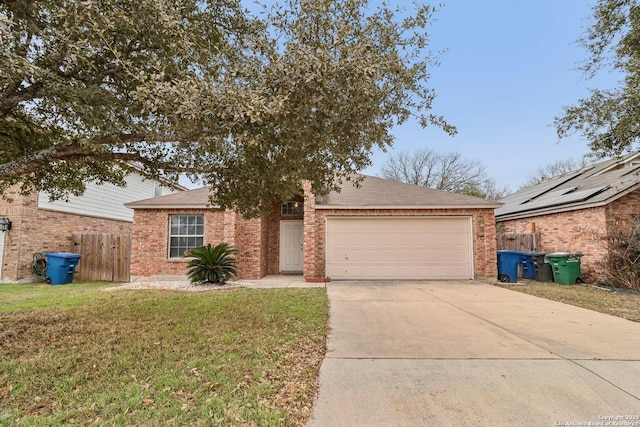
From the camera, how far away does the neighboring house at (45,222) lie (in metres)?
10.3

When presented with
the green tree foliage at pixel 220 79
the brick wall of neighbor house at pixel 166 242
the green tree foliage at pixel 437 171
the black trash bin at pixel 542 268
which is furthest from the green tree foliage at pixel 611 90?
the green tree foliage at pixel 437 171

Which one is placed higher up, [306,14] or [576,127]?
[576,127]

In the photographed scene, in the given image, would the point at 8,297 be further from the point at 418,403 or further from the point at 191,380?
the point at 418,403

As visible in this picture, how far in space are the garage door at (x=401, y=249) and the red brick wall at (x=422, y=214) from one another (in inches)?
7.7

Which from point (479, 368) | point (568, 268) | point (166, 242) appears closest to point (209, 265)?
point (166, 242)

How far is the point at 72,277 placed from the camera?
35.4 ft

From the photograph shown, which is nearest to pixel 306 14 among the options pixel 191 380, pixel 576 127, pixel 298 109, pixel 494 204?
pixel 298 109

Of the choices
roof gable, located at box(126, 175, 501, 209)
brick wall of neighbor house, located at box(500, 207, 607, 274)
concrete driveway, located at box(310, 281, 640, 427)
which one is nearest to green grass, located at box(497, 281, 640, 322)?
concrete driveway, located at box(310, 281, 640, 427)

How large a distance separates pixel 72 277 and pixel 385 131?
1171 centimetres

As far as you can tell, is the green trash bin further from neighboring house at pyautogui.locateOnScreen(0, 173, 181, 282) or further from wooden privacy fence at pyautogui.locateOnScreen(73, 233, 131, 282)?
wooden privacy fence at pyautogui.locateOnScreen(73, 233, 131, 282)

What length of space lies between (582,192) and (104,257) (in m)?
17.4

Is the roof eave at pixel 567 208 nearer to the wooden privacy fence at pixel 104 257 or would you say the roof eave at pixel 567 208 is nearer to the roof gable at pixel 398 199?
the roof gable at pixel 398 199

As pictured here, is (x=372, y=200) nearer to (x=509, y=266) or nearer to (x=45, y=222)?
(x=509, y=266)

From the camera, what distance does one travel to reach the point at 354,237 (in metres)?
10.7
